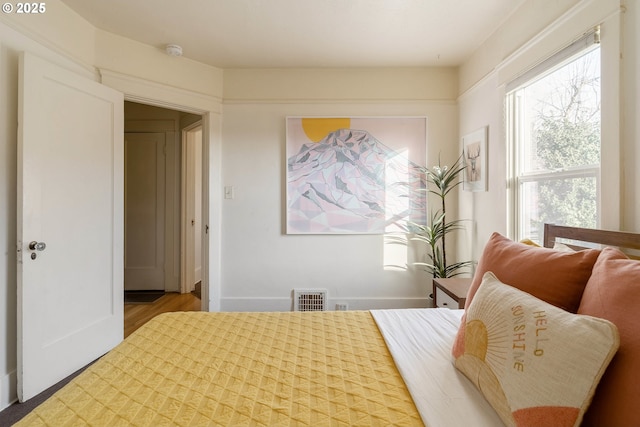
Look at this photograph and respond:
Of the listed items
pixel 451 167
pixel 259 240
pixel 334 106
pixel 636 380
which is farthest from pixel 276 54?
pixel 636 380

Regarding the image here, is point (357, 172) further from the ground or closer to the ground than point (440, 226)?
further from the ground

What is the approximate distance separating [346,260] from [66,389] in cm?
229

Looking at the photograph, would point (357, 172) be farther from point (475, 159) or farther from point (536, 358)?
point (536, 358)

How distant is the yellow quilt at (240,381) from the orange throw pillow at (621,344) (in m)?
0.41

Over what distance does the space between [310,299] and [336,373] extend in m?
1.98

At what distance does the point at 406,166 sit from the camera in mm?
2887

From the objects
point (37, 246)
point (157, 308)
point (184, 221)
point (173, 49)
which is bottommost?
point (157, 308)

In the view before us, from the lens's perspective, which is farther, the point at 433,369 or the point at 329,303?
the point at 329,303

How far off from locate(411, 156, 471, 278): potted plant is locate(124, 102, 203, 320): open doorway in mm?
2879

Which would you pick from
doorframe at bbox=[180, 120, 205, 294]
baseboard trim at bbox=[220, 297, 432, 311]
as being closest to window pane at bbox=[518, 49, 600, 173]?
baseboard trim at bbox=[220, 297, 432, 311]

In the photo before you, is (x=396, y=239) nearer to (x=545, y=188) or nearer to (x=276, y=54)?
(x=545, y=188)

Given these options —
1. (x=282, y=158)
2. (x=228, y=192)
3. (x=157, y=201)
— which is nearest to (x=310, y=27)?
(x=282, y=158)

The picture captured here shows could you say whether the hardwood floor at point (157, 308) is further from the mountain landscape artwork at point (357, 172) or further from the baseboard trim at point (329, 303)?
the mountain landscape artwork at point (357, 172)

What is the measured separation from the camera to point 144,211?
3785 mm
